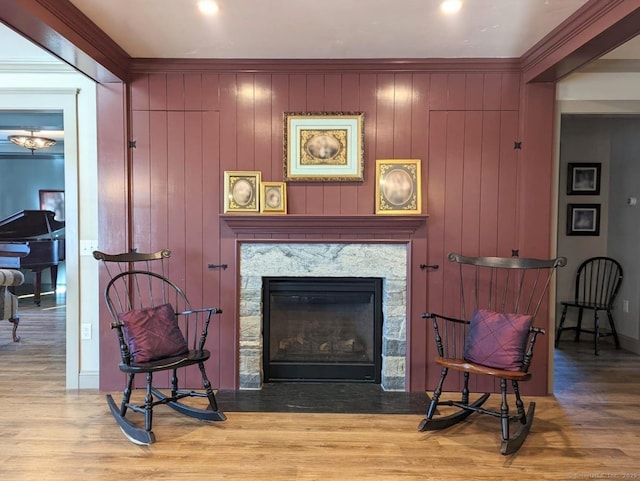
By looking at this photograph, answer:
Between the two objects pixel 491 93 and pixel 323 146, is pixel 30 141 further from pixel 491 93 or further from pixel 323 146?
pixel 491 93

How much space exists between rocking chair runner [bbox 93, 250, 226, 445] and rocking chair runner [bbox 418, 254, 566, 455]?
1.49 m

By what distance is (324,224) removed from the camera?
2984 mm

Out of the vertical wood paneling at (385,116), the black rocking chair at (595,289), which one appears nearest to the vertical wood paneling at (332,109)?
the vertical wood paneling at (385,116)

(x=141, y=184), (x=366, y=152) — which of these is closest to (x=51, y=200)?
(x=141, y=184)

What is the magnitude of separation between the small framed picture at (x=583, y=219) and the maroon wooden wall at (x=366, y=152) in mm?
1878

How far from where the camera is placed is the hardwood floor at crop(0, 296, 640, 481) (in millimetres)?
2107

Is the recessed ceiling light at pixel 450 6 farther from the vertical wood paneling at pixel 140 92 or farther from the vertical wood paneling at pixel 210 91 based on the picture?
the vertical wood paneling at pixel 140 92

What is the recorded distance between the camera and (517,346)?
246cm

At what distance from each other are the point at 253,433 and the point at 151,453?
1.89 feet

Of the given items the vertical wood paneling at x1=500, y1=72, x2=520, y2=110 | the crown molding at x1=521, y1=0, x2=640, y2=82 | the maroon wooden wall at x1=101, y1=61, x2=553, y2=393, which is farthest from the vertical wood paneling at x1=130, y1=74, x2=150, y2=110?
the crown molding at x1=521, y1=0, x2=640, y2=82

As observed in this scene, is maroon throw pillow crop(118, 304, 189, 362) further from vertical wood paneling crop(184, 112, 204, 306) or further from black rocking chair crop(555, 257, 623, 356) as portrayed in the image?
black rocking chair crop(555, 257, 623, 356)

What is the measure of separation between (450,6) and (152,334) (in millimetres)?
2640

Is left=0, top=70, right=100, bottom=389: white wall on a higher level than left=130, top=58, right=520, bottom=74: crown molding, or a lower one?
lower

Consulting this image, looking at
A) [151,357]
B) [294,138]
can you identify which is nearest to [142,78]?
[294,138]
